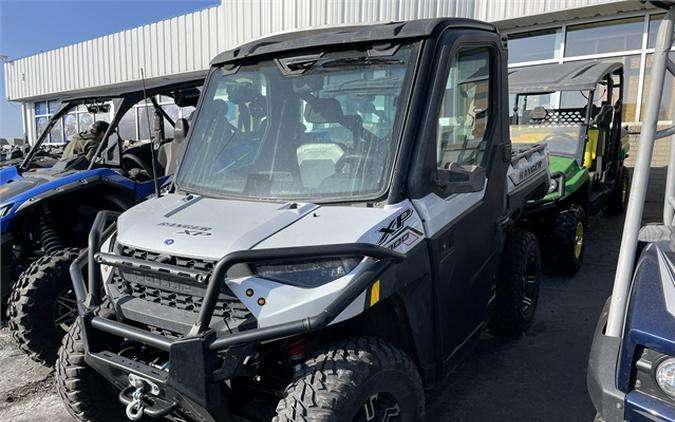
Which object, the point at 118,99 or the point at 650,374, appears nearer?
the point at 650,374

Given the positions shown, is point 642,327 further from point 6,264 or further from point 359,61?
point 6,264

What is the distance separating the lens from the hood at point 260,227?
211cm

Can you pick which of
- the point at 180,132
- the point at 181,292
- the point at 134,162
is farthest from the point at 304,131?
the point at 134,162

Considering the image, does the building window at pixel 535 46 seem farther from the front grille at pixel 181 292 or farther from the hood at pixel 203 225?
the front grille at pixel 181 292

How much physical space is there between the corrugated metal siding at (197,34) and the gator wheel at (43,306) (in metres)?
10.7

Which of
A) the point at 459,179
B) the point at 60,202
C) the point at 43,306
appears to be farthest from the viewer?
the point at 60,202

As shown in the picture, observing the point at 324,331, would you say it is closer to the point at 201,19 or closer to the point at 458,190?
the point at 458,190

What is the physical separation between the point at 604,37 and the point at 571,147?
6141mm

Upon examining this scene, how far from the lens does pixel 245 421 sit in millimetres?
2174

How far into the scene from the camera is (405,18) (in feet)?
40.5

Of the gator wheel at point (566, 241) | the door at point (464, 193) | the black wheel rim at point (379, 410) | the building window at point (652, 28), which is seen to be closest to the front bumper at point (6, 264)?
the black wheel rim at point (379, 410)

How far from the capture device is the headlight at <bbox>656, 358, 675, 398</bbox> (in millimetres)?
1734

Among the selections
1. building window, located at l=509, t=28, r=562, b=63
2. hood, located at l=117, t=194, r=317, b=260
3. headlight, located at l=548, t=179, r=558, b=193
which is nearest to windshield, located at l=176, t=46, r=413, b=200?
hood, located at l=117, t=194, r=317, b=260

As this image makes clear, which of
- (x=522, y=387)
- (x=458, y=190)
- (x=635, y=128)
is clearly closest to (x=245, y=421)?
(x=458, y=190)
